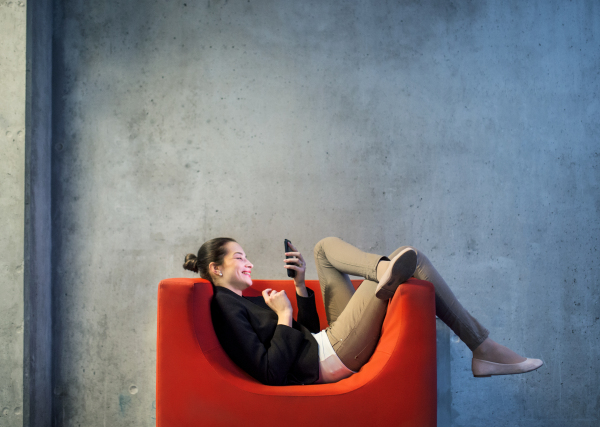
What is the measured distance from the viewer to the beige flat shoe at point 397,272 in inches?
53.0

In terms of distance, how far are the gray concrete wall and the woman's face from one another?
550mm

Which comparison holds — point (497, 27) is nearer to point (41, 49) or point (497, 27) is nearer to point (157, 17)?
point (157, 17)

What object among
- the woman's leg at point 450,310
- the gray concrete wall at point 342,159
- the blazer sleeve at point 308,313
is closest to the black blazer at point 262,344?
the blazer sleeve at point 308,313

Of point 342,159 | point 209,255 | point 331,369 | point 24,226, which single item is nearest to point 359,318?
point 331,369

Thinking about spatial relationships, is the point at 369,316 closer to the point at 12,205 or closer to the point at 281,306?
the point at 281,306

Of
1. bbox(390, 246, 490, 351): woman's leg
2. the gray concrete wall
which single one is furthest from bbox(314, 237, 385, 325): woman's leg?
the gray concrete wall

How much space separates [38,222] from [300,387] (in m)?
1.68

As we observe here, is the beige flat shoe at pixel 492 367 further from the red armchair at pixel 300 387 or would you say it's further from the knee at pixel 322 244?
the knee at pixel 322 244

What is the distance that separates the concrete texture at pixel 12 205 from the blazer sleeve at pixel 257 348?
4.17ft

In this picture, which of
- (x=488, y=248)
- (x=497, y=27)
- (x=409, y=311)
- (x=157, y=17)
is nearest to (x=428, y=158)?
(x=488, y=248)

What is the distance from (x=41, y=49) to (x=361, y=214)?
6.49 feet

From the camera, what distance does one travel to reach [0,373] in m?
2.05

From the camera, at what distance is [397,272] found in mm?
1373

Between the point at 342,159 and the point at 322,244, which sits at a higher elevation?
the point at 342,159
